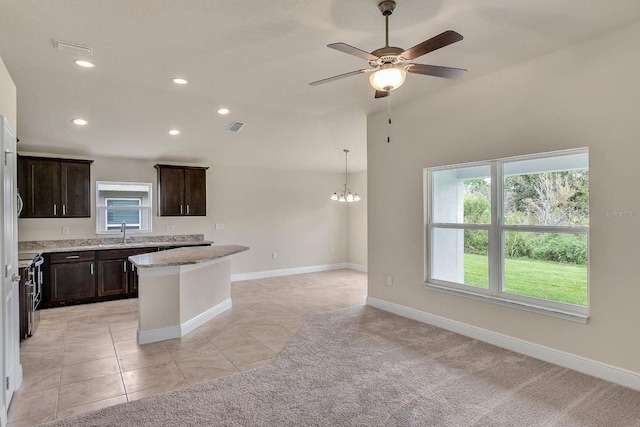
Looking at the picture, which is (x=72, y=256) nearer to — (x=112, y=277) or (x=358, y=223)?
(x=112, y=277)

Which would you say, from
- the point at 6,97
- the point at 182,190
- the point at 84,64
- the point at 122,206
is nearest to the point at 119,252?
the point at 122,206

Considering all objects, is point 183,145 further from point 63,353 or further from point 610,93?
point 610,93

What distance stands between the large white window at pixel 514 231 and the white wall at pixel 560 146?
0.14 meters

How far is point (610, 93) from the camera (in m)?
2.96

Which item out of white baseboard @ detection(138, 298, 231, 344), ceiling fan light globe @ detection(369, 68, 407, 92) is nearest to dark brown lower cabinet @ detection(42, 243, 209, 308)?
white baseboard @ detection(138, 298, 231, 344)

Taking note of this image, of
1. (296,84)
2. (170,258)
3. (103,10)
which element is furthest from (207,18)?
(170,258)

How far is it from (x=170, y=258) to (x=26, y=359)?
5.17 feet

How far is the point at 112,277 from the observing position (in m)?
5.89

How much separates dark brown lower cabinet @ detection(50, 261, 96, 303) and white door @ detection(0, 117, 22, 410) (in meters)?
2.85

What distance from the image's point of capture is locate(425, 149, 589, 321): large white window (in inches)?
130

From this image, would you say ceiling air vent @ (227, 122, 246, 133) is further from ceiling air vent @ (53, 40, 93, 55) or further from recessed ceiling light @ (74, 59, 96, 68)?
ceiling air vent @ (53, 40, 93, 55)

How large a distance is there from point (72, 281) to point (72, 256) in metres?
0.38

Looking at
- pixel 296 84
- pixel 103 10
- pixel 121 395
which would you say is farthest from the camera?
pixel 296 84

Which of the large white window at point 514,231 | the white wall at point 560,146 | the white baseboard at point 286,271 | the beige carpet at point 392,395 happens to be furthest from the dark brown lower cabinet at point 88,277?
the large white window at point 514,231
